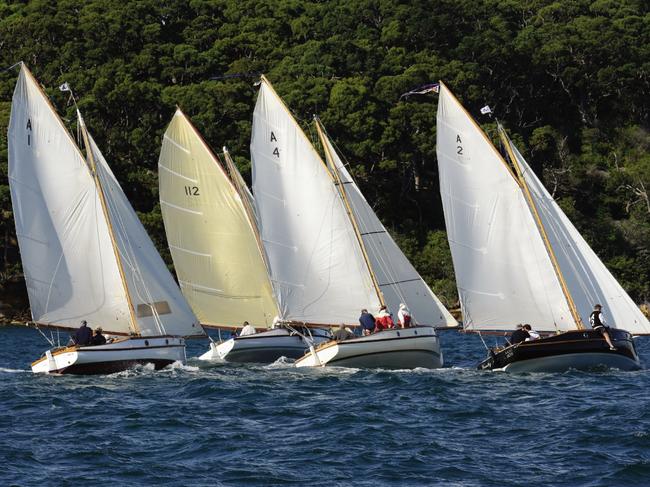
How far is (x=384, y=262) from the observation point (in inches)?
1706

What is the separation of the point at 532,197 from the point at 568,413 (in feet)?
40.9

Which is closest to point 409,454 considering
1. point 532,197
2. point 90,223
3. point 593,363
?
point 593,363

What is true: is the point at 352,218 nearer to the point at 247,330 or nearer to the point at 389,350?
the point at 389,350

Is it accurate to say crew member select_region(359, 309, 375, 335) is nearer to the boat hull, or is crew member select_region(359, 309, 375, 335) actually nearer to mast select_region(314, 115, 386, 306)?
mast select_region(314, 115, 386, 306)

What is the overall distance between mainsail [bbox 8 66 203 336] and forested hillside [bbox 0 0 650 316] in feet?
122

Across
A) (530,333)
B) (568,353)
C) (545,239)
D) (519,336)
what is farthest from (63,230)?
(568,353)

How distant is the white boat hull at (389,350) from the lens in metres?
39.4

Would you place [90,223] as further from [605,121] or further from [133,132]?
[605,121]

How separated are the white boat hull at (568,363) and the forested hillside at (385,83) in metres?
38.0

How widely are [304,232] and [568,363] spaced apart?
35.6 feet

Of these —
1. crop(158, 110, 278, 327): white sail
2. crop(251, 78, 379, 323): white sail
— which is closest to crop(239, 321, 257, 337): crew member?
crop(158, 110, 278, 327): white sail

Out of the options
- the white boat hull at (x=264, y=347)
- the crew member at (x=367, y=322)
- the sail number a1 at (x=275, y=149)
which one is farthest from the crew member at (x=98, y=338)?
the sail number a1 at (x=275, y=149)

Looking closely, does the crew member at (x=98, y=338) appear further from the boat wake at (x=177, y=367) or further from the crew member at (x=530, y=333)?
the crew member at (x=530, y=333)

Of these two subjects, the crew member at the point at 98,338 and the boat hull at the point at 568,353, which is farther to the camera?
the crew member at the point at 98,338
